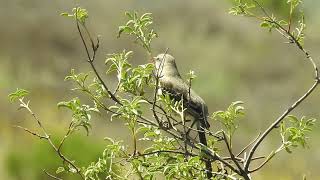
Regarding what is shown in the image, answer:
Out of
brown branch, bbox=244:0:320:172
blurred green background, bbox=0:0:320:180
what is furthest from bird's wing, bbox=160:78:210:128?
blurred green background, bbox=0:0:320:180

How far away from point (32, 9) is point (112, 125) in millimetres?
2984

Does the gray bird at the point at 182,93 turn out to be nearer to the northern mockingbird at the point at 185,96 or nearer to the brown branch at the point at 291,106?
the northern mockingbird at the point at 185,96

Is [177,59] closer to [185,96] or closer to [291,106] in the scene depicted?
[185,96]

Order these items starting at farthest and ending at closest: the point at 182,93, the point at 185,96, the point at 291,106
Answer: the point at 185,96
the point at 182,93
the point at 291,106

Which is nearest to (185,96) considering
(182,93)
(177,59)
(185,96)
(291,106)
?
(185,96)

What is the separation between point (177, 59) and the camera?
427 inches

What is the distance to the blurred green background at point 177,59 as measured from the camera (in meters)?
8.52

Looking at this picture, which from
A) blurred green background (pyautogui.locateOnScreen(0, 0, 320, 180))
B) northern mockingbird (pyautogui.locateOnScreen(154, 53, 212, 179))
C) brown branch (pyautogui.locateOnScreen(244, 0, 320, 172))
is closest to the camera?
brown branch (pyautogui.locateOnScreen(244, 0, 320, 172))

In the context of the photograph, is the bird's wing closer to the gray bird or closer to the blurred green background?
the gray bird

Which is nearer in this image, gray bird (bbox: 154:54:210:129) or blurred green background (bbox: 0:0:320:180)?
gray bird (bbox: 154:54:210:129)

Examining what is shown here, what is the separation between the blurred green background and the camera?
8.52 meters

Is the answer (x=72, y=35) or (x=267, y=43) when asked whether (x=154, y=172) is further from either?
(x=267, y=43)

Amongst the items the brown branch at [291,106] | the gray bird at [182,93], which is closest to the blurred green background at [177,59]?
the gray bird at [182,93]

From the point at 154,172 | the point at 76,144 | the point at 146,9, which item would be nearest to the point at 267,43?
the point at 146,9
